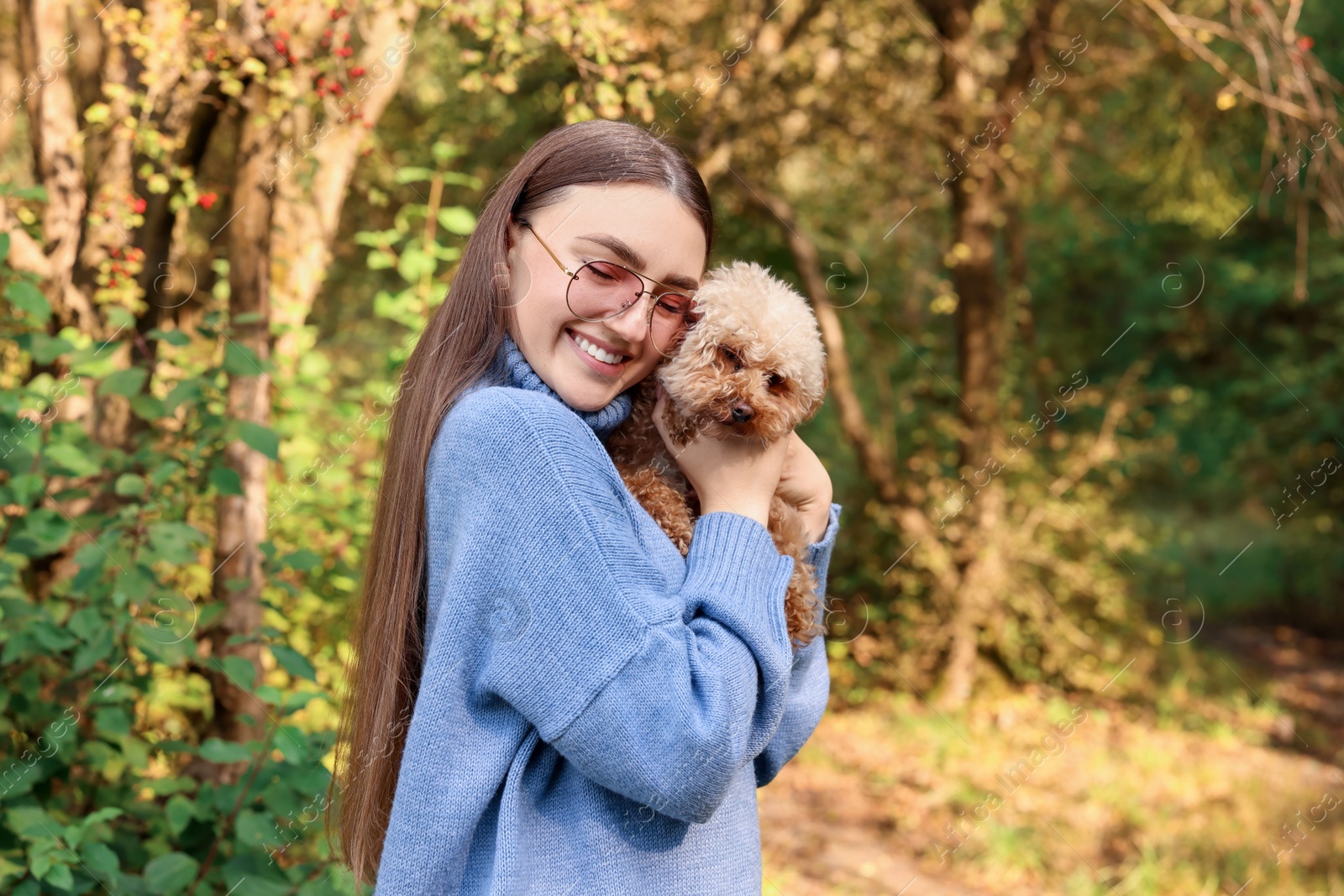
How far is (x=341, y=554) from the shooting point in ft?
12.0

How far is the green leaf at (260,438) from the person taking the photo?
2795 millimetres

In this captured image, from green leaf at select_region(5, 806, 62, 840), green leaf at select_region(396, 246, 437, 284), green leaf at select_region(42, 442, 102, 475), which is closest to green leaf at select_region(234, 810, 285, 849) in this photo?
green leaf at select_region(5, 806, 62, 840)

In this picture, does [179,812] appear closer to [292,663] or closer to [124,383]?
[292,663]

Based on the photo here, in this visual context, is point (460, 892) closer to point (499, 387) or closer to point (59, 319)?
point (499, 387)

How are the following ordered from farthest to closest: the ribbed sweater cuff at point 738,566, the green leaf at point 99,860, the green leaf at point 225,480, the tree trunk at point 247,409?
the tree trunk at point 247,409
the green leaf at point 225,480
the green leaf at point 99,860
the ribbed sweater cuff at point 738,566

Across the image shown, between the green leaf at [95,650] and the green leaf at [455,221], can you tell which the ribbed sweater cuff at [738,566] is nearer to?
the green leaf at [95,650]

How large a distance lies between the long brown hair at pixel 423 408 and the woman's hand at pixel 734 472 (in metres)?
0.38

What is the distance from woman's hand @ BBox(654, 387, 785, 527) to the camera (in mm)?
1685

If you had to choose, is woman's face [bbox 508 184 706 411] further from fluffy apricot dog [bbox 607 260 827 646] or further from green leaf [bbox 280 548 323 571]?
green leaf [bbox 280 548 323 571]

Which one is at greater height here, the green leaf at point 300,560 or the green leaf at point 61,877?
the green leaf at point 300,560

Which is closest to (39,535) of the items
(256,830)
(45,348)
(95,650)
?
(95,650)

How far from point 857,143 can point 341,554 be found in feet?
17.0

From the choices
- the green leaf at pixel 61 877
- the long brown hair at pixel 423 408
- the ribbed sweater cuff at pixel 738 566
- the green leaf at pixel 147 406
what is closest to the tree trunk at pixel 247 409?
the green leaf at pixel 147 406

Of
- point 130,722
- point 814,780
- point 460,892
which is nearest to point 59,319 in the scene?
point 130,722
